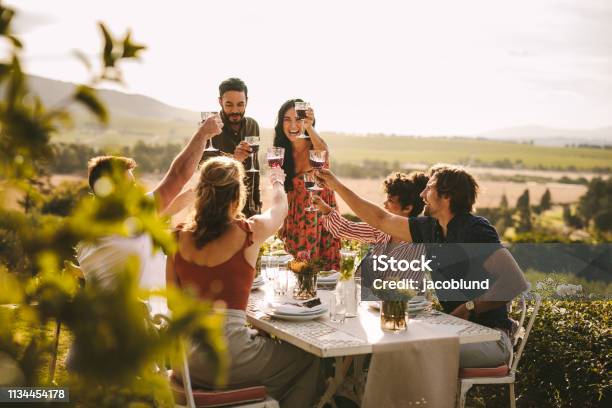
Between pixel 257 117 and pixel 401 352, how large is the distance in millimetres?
2799

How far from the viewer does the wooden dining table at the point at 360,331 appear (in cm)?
251

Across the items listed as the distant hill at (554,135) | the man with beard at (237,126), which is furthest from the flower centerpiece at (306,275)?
the distant hill at (554,135)

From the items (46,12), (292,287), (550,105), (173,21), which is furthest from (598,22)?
(46,12)

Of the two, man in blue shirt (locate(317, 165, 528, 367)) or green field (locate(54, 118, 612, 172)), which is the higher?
green field (locate(54, 118, 612, 172))

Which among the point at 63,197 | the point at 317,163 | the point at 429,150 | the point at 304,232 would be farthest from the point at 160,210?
the point at 429,150

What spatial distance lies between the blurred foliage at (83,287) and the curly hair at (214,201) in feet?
6.17

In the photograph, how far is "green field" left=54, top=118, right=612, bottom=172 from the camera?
77.1 feet

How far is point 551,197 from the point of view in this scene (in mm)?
18688

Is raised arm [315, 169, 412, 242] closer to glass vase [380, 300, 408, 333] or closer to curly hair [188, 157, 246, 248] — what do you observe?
glass vase [380, 300, 408, 333]

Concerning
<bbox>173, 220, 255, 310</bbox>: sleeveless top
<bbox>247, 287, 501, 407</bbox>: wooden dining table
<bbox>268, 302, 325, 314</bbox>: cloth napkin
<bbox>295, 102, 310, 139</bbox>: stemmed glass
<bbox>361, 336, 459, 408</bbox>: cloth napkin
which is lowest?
<bbox>361, 336, 459, 408</bbox>: cloth napkin

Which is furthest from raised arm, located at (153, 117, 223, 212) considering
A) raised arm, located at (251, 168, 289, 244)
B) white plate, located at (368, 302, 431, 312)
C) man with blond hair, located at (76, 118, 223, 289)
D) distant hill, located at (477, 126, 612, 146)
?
distant hill, located at (477, 126, 612, 146)

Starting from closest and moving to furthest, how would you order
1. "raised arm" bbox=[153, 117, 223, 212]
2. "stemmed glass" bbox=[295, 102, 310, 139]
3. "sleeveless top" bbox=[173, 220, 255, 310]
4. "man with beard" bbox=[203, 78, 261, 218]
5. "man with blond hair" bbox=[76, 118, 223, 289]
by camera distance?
1. "sleeveless top" bbox=[173, 220, 255, 310]
2. "man with blond hair" bbox=[76, 118, 223, 289]
3. "raised arm" bbox=[153, 117, 223, 212]
4. "stemmed glass" bbox=[295, 102, 310, 139]
5. "man with beard" bbox=[203, 78, 261, 218]

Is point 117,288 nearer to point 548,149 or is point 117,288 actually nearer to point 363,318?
point 363,318

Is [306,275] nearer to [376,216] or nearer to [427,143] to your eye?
[376,216]
